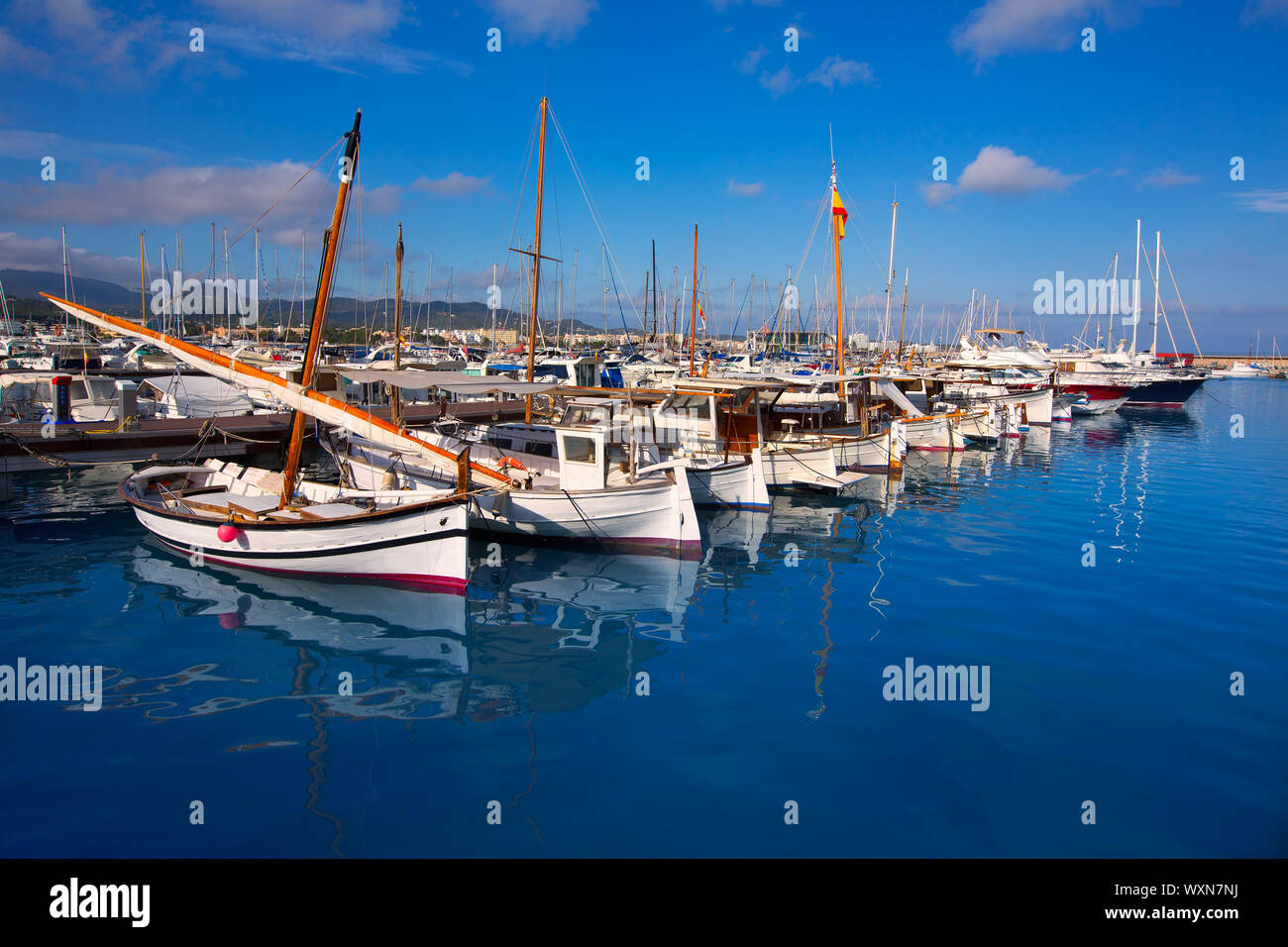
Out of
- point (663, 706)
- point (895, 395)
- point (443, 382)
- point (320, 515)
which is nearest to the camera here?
point (663, 706)

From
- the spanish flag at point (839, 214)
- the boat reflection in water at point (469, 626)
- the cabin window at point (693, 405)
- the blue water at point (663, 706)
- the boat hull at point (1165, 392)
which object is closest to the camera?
the blue water at point (663, 706)

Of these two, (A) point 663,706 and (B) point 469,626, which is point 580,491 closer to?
(B) point 469,626

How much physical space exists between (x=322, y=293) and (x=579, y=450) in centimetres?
710

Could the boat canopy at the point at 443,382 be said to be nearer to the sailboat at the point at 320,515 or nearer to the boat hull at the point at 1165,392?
the sailboat at the point at 320,515

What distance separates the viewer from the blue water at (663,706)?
7781 millimetres

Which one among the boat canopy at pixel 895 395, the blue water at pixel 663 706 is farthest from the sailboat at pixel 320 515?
the boat canopy at pixel 895 395

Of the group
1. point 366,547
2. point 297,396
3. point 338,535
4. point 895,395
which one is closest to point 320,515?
point 338,535

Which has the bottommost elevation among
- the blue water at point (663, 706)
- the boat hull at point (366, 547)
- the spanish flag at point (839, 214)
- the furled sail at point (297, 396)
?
the blue water at point (663, 706)

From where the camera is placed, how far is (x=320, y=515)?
50.4ft

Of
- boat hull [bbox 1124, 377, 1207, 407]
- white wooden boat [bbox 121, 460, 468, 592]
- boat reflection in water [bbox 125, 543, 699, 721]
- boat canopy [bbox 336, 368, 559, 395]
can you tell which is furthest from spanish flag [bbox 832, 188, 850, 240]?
boat hull [bbox 1124, 377, 1207, 407]

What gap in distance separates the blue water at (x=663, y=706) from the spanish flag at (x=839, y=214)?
14811 mm
